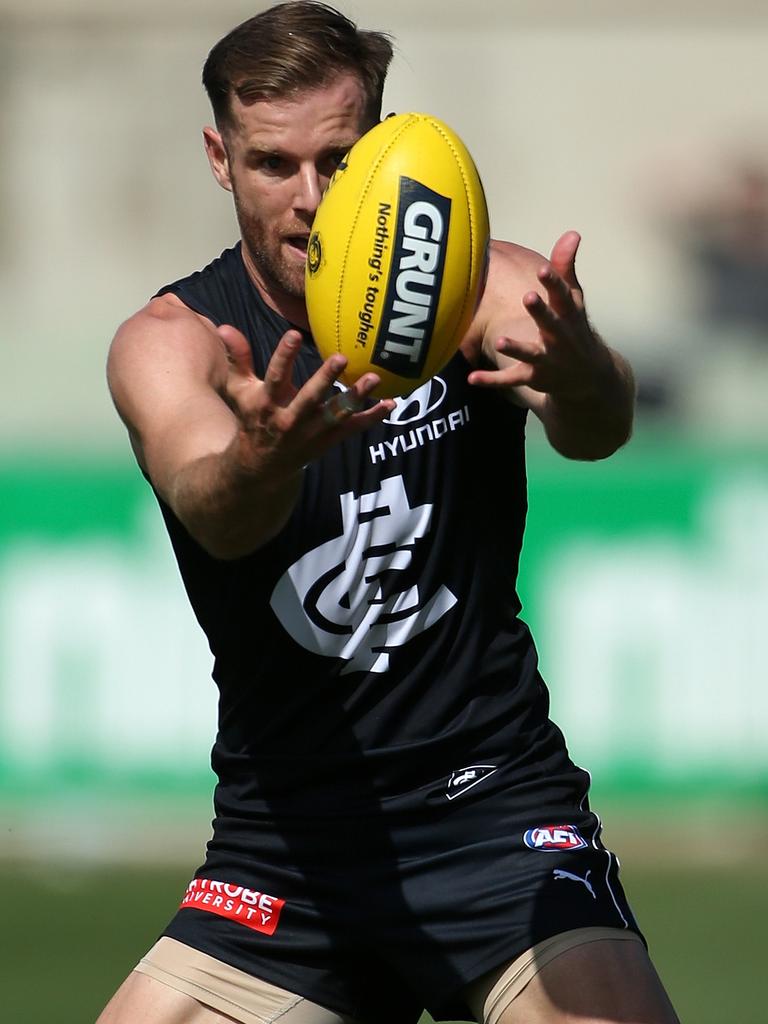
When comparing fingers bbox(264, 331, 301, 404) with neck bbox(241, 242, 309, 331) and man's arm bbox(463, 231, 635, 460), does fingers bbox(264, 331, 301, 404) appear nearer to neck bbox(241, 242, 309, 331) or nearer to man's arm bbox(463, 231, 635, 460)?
man's arm bbox(463, 231, 635, 460)

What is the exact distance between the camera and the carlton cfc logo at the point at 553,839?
398 cm

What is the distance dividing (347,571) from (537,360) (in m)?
0.76

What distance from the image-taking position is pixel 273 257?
13.9 ft

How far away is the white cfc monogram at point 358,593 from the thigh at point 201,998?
0.72 meters

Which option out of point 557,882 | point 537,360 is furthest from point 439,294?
point 557,882

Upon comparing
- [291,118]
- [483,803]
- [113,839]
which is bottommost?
[113,839]

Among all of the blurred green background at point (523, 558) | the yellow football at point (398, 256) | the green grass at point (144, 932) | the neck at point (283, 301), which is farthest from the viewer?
the blurred green background at point (523, 558)

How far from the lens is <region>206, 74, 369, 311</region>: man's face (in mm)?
4129

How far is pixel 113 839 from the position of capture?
8.97 m

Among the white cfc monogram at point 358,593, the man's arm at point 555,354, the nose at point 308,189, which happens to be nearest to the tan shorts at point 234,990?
the white cfc monogram at point 358,593

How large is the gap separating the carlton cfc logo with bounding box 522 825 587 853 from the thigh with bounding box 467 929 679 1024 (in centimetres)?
22

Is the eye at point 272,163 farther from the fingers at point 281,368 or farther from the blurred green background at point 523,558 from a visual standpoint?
the blurred green background at point 523,558

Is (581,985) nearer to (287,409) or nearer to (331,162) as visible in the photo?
(287,409)

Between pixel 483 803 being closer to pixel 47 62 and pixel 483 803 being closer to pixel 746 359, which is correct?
pixel 746 359
